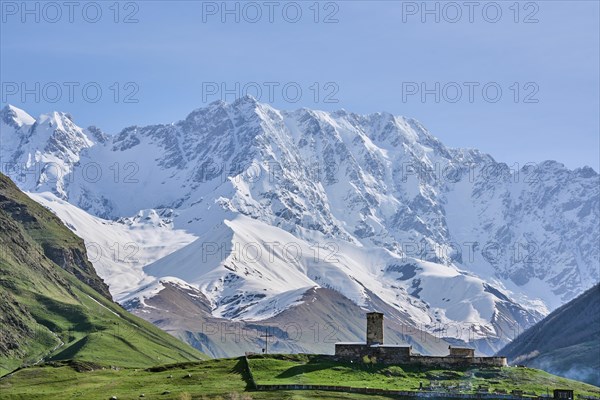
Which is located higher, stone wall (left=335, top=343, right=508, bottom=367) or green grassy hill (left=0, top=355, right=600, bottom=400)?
stone wall (left=335, top=343, right=508, bottom=367)

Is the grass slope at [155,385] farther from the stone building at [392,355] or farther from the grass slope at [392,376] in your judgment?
the stone building at [392,355]

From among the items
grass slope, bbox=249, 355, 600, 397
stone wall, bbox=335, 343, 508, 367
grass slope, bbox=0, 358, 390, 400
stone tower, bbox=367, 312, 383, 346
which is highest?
stone tower, bbox=367, 312, 383, 346

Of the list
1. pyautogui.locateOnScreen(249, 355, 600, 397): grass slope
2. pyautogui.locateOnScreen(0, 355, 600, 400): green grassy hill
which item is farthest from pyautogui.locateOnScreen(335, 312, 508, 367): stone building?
pyautogui.locateOnScreen(0, 355, 600, 400): green grassy hill

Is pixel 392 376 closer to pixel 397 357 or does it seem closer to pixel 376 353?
pixel 397 357

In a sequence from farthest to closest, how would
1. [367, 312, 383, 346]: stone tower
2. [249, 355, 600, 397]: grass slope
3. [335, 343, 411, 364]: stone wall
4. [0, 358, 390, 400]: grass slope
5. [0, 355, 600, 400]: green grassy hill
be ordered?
[367, 312, 383, 346]: stone tower < [335, 343, 411, 364]: stone wall < [249, 355, 600, 397]: grass slope < [0, 355, 600, 400]: green grassy hill < [0, 358, 390, 400]: grass slope

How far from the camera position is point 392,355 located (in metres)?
174

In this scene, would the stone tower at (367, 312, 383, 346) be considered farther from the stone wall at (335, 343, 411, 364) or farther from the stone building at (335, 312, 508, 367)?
the stone wall at (335, 343, 411, 364)

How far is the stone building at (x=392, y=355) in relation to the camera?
170875 millimetres

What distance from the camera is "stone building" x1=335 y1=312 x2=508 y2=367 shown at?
171 m

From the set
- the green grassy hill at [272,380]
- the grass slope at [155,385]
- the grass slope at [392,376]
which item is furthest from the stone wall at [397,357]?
the grass slope at [155,385]

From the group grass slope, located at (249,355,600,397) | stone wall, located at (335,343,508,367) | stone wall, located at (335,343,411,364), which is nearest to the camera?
grass slope, located at (249,355,600,397)

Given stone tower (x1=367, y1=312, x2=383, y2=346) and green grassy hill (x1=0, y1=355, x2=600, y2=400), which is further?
stone tower (x1=367, y1=312, x2=383, y2=346)

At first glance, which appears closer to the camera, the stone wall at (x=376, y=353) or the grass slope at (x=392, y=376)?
the grass slope at (x=392, y=376)

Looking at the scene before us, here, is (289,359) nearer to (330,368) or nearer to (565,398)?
(330,368)
